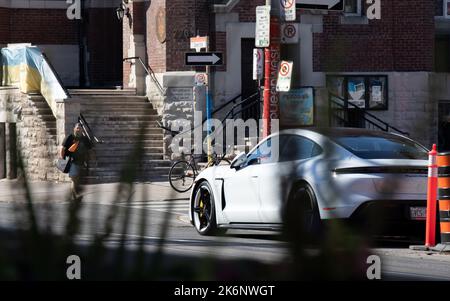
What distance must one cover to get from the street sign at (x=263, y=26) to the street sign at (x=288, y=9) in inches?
13.2

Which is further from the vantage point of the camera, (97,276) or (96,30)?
Result: (96,30)

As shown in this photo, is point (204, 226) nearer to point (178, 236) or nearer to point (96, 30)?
point (178, 236)

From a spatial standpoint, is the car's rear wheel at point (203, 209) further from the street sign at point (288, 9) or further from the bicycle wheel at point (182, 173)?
the bicycle wheel at point (182, 173)

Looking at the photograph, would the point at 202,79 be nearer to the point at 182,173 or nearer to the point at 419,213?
the point at 182,173

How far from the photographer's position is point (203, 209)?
13695mm

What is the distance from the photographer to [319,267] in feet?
6.65

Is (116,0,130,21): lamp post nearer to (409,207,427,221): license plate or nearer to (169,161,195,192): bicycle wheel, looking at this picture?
(169,161,195,192): bicycle wheel

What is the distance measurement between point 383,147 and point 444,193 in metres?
0.88

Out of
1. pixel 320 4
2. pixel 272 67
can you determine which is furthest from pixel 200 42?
pixel 320 4

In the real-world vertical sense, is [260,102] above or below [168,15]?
below

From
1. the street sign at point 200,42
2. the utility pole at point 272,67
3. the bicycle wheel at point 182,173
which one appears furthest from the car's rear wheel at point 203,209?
the street sign at point 200,42

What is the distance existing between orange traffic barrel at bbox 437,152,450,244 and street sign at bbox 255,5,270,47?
762cm

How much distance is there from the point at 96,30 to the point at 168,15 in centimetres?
732
